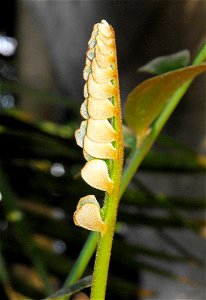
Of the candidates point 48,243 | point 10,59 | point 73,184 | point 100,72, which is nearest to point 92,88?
point 100,72

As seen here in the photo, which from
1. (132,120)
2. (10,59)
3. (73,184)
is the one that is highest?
(10,59)

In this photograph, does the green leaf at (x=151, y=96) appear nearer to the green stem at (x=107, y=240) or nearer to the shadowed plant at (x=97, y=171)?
the shadowed plant at (x=97, y=171)

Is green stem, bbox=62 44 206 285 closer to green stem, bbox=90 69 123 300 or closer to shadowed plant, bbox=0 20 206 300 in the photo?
shadowed plant, bbox=0 20 206 300

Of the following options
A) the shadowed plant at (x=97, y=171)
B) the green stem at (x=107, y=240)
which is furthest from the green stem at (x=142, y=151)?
the green stem at (x=107, y=240)

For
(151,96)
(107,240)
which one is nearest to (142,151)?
(151,96)

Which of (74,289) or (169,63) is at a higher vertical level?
(169,63)

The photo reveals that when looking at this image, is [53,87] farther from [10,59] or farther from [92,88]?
[92,88]

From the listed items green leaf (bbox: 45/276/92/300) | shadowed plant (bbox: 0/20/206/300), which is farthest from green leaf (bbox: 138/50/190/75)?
green leaf (bbox: 45/276/92/300)

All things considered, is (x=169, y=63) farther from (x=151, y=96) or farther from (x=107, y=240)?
(x=107, y=240)
